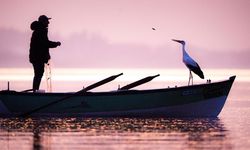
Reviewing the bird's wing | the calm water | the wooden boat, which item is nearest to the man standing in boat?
the wooden boat

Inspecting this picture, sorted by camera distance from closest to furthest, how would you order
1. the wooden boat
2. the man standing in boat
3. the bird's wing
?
the wooden boat → the bird's wing → the man standing in boat

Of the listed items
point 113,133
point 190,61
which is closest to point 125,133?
point 113,133

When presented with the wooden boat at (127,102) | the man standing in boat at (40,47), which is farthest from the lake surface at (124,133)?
the man standing in boat at (40,47)

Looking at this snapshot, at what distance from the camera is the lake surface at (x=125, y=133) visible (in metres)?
23.7

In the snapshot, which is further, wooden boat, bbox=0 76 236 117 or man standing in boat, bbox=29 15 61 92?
man standing in boat, bbox=29 15 61 92

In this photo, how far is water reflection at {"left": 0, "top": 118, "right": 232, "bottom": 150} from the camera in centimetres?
2373

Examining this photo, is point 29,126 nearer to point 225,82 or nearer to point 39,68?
point 39,68

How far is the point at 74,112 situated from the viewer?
107 ft

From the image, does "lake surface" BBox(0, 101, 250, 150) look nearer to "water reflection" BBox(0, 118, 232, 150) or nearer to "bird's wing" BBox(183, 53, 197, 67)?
"water reflection" BBox(0, 118, 232, 150)

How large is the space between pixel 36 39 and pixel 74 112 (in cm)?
268

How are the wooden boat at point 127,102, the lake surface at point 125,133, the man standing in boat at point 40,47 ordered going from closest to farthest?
1. the lake surface at point 125,133
2. the wooden boat at point 127,102
3. the man standing in boat at point 40,47

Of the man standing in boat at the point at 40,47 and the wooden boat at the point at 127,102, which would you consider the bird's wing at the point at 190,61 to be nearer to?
the wooden boat at the point at 127,102

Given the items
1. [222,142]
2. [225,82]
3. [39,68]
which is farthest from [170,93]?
[222,142]

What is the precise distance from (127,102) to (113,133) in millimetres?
4925
